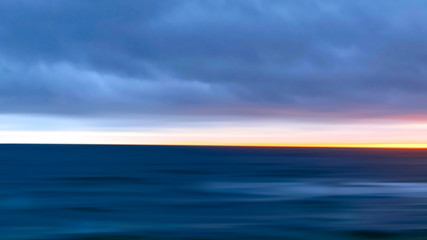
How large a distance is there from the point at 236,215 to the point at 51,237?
8.98 metres

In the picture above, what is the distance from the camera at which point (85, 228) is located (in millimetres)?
21859

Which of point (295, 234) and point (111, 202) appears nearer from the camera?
point (295, 234)

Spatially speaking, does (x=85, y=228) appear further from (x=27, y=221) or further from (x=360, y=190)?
(x=360, y=190)

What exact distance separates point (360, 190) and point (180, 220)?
1802 centimetres

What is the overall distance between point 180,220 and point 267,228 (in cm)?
430

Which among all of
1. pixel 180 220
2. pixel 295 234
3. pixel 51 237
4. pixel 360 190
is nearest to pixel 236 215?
pixel 180 220

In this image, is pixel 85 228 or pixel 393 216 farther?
pixel 393 216

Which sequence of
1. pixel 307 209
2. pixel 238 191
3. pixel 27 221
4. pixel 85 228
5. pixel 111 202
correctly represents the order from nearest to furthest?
pixel 85 228 → pixel 27 221 → pixel 307 209 → pixel 111 202 → pixel 238 191

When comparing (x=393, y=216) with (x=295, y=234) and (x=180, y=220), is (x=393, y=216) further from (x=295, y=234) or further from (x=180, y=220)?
(x=180, y=220)

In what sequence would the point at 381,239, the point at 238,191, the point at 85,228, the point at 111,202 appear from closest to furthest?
1. the point at 381,239
2. the point at 85,228
3. the point at 111,202
4. the point at 238,191

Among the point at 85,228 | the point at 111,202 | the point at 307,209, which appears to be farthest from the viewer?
the point at 111,202

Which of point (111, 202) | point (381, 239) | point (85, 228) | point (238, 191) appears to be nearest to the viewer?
point (381, 239)

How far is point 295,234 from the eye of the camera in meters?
21.2

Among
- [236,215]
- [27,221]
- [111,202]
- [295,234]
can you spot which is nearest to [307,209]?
[236,215]
